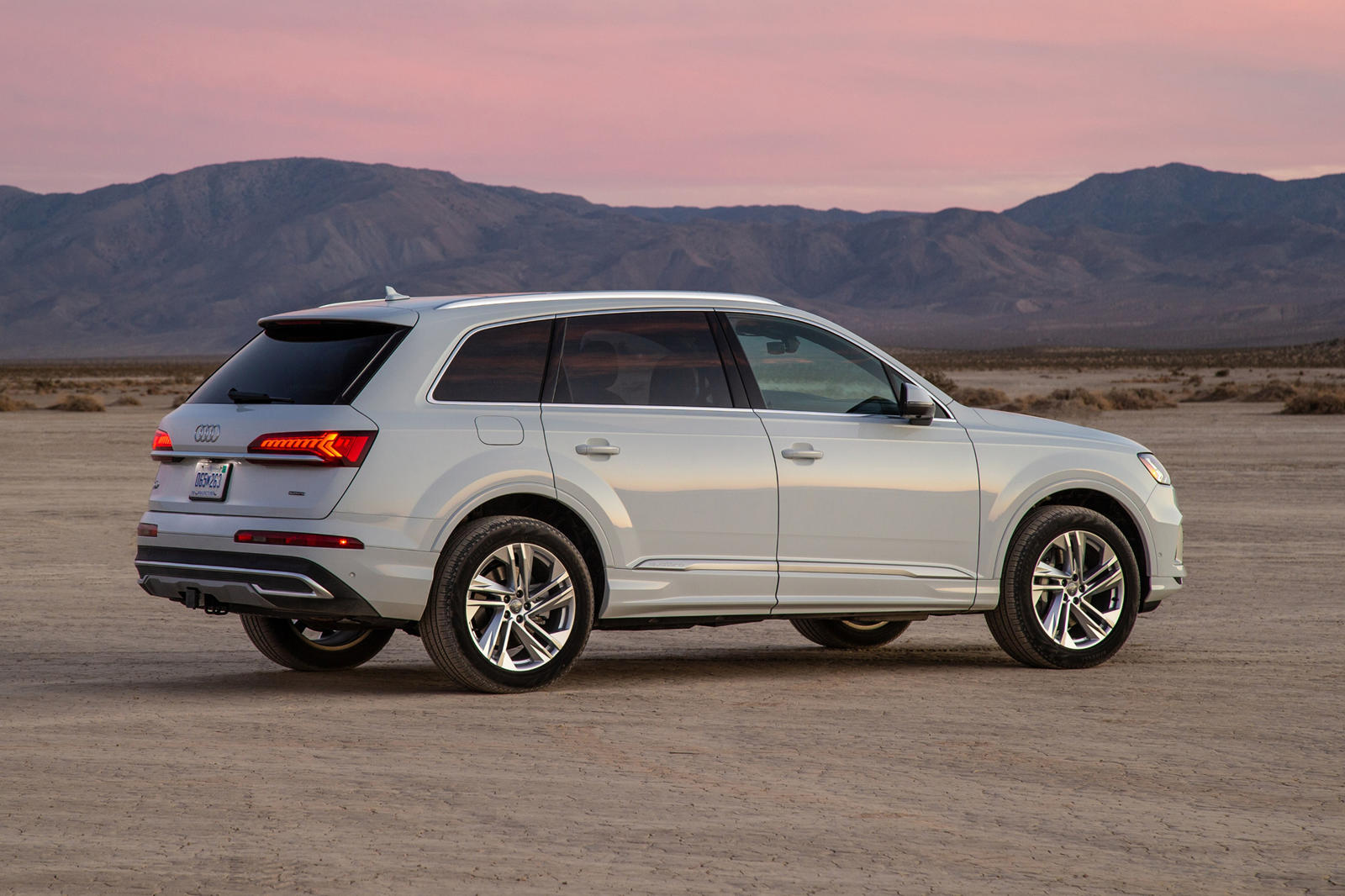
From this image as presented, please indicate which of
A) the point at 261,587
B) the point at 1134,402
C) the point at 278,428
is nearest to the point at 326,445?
the point at 278,428

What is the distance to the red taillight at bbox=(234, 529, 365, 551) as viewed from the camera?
795cm

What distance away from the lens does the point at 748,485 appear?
8.80 m

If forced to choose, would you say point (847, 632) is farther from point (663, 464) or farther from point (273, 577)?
point (273, 577)

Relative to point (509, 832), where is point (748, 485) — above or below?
above

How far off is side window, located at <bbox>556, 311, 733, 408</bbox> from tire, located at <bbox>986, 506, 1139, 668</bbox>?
1.89 m

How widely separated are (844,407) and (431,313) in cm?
221

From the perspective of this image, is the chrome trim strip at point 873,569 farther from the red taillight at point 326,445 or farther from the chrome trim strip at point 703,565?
the red taillight at point 326,445

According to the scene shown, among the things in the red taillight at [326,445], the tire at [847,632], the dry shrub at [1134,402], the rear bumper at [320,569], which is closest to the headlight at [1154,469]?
the tire at [847,632]

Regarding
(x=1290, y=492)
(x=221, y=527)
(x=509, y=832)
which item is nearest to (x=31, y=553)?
(x=221, y=527)

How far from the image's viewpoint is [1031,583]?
9.52m

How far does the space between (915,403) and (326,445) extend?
9.62 ft

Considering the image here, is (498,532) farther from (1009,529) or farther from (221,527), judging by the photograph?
(1009,529)

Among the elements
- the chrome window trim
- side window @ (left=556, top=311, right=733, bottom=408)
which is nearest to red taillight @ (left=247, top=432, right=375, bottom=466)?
the chrome window trim

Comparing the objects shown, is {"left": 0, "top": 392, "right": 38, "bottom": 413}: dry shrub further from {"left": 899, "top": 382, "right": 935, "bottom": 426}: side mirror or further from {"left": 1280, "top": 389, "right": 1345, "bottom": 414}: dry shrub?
{"left": 899, "top": 382, "right": 935, "bottom": 426}: side mirror
